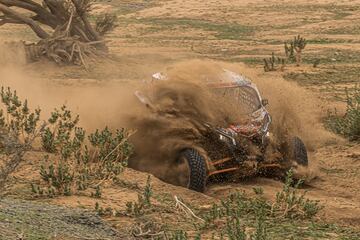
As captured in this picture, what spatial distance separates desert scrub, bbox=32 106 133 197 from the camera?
25.1 feet

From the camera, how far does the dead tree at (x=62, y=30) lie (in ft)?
70.0

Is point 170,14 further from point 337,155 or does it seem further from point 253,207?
point 253,207

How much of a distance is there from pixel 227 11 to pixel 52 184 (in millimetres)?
38126

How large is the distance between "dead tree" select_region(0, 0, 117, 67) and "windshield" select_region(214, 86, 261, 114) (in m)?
11.3

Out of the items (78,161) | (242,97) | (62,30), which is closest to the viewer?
(78,161)

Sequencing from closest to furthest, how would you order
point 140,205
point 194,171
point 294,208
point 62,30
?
point 140,205 → point 294,208 → point 194,171 → point 62,30

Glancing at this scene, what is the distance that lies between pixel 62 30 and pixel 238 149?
44.8ft

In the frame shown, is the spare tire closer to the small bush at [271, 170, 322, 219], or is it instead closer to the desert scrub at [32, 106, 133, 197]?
the small bush at [271, 170, 322, 219]

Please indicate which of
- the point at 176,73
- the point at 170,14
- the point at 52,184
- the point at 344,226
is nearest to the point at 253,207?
the point at 344,226

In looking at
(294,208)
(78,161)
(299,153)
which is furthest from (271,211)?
(299,153)

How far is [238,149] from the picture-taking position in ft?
30.8

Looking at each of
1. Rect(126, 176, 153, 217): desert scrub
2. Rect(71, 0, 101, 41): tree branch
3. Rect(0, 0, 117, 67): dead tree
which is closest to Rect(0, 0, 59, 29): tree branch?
Rect(0, 0, 117, 67): dead tree

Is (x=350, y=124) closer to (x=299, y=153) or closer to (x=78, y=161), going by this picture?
(x=299, y=153)

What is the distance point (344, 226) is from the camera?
752 centimetres
